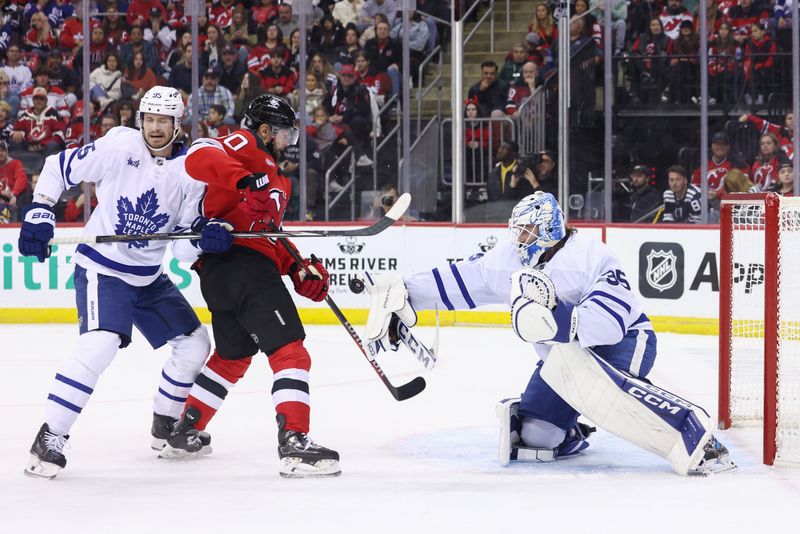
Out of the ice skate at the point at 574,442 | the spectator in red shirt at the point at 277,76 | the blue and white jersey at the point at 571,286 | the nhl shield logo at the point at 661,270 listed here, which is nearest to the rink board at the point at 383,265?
the nhl shield logo at the point at 661,270

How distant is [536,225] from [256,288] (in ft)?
2.58

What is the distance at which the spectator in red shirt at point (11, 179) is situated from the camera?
8.06m

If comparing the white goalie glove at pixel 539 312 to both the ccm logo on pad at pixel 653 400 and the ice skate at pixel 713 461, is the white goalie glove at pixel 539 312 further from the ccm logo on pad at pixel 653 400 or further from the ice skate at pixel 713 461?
the ice skate at pixel 713 461

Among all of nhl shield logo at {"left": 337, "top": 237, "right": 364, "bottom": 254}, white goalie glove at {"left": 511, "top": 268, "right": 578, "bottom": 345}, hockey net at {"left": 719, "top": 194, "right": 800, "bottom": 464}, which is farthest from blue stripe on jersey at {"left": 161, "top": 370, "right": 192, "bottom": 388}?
nhl shield logo at {"left": 337, "top": 237, "right": 364, "bottom": 254}

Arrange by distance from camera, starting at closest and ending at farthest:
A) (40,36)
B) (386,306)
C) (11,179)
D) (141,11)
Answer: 1. (386,306)
2. (11,179)
3. (141,11)
4. (40,36)

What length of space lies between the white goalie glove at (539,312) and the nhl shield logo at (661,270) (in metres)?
3.99

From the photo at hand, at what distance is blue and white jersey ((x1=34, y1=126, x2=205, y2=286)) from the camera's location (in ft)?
11.7

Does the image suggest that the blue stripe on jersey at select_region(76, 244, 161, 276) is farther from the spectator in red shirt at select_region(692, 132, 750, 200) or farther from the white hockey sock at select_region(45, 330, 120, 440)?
the spectator in red shirt at select_region(692, 132, 750, 200)

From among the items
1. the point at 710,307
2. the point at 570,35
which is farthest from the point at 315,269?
the point at 570,35

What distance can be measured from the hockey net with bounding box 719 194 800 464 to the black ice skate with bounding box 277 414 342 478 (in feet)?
4.02

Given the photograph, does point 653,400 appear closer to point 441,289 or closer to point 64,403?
point 441,289

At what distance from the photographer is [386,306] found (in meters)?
3.64

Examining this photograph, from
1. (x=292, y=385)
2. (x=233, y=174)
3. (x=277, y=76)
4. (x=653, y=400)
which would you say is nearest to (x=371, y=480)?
(x=292, y=385)

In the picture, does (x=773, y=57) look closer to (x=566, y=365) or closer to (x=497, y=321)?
(x=497, y=321)
